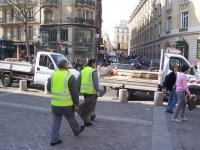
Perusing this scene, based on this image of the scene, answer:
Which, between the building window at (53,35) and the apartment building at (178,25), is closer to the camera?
the apartment building at (178,25)

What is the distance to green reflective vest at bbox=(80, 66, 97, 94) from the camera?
988 centimetres

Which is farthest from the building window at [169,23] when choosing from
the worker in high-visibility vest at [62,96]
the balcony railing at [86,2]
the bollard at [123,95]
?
the worker in high-visibility vest at [62,96]

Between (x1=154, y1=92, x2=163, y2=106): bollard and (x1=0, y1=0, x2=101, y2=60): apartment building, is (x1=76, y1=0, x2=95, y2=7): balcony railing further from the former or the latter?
(x1=154, y1=92, x2=163, y2=106): bollard

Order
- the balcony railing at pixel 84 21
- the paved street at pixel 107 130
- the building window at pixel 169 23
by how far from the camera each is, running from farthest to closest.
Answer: the balcony railing at pixel 84 21 < the building window at pixel 169 23 < the paved street at pixel 107 130

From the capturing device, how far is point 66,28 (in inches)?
2314

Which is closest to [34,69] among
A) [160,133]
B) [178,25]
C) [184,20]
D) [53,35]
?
[160,133]

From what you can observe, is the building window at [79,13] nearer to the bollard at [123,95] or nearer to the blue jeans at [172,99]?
the bollard at [123,95]

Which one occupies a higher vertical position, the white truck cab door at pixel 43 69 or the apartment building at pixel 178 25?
the apartment building at pixel 178 25

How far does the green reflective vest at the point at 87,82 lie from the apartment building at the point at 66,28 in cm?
4720

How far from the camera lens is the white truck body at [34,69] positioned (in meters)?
17.7

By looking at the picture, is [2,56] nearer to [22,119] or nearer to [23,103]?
[23,103]

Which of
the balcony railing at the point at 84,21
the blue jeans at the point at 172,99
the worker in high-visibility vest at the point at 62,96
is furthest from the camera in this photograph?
the balcony railing at the point at 84,21

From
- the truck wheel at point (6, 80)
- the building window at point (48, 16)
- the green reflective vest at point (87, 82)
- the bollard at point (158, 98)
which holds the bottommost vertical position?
the bollard at point (158, 98)

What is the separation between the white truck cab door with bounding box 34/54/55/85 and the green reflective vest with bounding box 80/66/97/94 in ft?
25.5
